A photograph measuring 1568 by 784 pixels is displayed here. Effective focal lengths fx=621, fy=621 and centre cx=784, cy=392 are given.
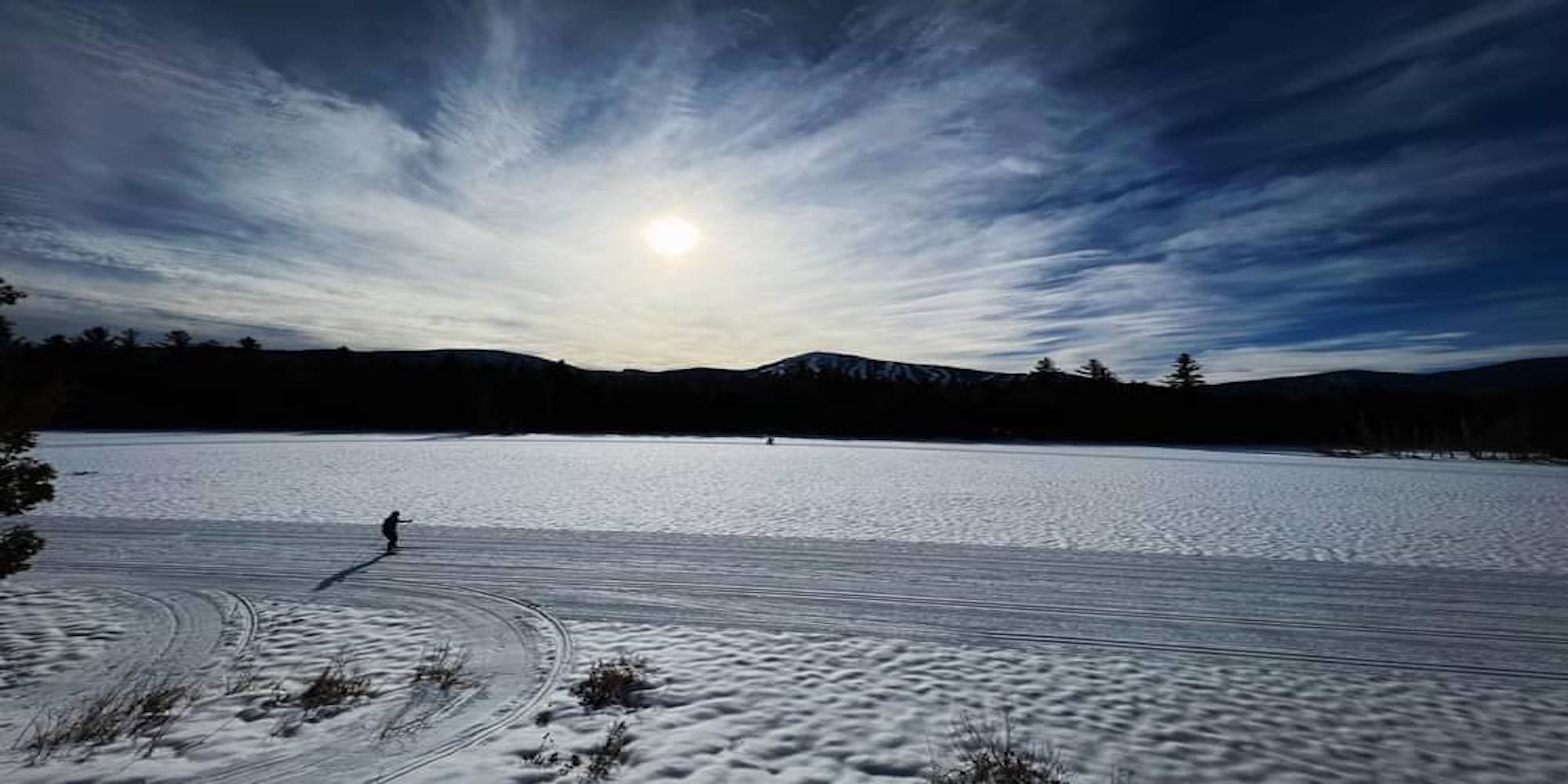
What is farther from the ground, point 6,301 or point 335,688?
point 6,301

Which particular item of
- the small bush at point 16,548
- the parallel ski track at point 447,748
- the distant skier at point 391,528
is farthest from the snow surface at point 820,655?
the small bush at point 16,548

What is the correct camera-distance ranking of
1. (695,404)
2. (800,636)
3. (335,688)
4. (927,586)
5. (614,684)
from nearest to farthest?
(335,688)
(614,684)
(800,636)
(927,586)
(695,404)

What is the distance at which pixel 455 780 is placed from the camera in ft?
16.2

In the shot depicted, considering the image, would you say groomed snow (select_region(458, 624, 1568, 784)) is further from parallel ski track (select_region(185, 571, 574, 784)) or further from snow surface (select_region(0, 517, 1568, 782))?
parallel ski track (select_region(185, 571, 574, 784))

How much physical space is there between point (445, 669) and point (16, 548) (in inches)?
210

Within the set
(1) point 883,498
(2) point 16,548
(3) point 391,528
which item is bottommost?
(1) point 883,498

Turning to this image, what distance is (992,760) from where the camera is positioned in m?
5.34

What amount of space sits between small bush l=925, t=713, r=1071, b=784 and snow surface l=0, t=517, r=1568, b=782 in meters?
0.21

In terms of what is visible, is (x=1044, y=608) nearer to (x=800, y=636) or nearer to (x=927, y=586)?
(x=927, y=586)

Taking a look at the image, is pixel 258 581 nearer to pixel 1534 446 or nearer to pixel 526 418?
pixel 526 418

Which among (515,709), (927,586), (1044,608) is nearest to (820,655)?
(515,709)

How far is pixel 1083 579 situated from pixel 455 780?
1032cm

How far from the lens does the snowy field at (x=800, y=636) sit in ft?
18.1

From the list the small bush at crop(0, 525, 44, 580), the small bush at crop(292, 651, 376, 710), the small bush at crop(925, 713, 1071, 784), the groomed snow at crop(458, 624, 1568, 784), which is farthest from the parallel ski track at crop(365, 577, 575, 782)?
the small bush at crop(0, 525, 44, 580)
